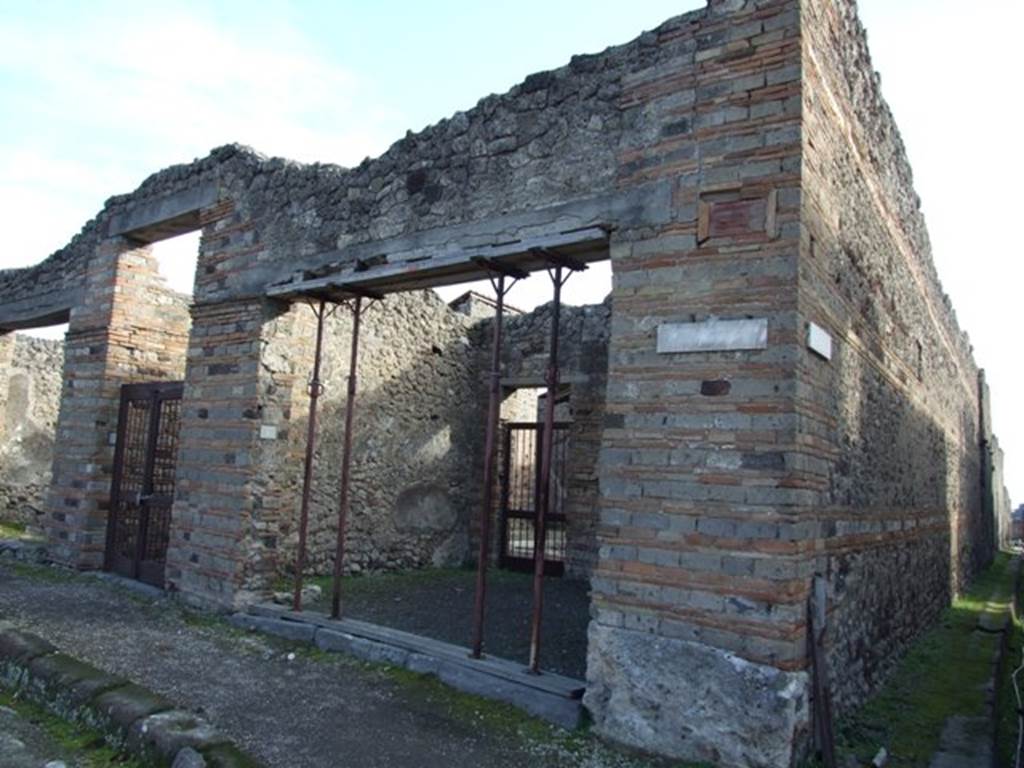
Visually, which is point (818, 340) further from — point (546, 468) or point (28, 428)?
point (28, 428)

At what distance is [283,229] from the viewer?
684cm

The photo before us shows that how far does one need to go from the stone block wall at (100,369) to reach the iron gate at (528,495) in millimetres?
4811

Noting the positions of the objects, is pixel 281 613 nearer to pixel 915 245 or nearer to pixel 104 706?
pixel 104 706

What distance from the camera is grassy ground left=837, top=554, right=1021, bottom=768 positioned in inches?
180

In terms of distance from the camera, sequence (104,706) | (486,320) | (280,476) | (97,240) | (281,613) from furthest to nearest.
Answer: (486,320), (97,240), (280,476), (281,613), (104,706)

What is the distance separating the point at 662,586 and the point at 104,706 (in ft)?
10.3

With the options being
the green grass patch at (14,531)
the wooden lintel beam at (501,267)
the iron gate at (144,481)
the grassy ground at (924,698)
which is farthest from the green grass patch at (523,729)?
the green grass patch at (14,531)

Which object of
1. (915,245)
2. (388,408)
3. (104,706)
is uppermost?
(915,245)

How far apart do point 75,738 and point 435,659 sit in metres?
2.15

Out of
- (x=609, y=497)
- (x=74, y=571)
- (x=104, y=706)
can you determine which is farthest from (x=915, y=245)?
(x=74, y=571)

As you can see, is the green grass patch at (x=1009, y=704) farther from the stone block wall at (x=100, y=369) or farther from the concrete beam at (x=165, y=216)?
the stone block wall at (x=100, y=369)

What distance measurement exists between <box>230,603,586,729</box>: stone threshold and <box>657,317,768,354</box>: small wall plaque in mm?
2160

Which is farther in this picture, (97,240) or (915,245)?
(97,240)

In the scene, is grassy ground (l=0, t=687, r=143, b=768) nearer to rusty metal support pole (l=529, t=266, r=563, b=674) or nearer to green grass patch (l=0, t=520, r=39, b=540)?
rusty metal support pole (l=529, t=266, r=563, b=674)
